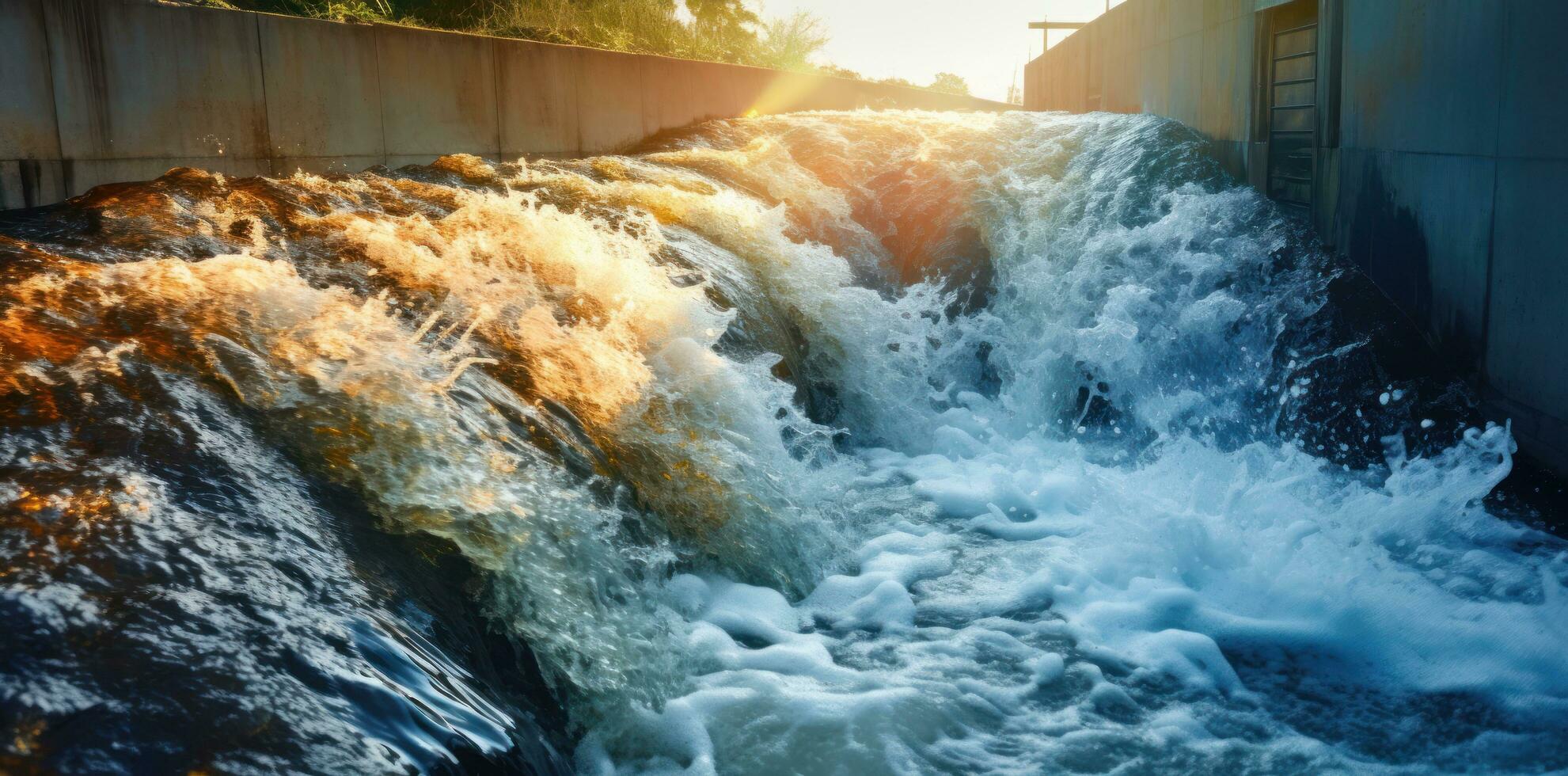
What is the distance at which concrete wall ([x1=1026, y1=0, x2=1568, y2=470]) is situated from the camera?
450cm

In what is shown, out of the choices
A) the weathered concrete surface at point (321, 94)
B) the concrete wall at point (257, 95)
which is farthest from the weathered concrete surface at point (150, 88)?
the weathered concrete surface at point (321, 94)

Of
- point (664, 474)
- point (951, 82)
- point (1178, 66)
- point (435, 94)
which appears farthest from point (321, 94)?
point (951, 82)

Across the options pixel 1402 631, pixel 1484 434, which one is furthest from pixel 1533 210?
pixel 1402 631

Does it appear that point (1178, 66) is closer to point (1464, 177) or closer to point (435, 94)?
point (1464, 177)

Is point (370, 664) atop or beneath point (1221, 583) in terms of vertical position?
atop

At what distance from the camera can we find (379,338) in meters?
3.53

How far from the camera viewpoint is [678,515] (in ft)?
13.0

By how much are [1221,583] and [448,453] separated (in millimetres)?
2865

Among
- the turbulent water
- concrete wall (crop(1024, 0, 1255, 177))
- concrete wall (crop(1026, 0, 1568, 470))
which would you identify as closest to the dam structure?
the turbulent water

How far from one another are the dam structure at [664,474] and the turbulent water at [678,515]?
0.02m

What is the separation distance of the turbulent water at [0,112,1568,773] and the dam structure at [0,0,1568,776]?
0.05 feet

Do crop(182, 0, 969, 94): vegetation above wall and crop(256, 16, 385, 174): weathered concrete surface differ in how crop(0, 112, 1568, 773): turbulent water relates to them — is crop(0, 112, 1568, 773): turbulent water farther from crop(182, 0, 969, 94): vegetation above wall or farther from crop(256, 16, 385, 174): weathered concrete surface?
crop(182, 0, 969, 94): vegetation above wall

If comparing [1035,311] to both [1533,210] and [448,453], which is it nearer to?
[1533,210]

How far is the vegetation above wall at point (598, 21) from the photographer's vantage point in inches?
375
